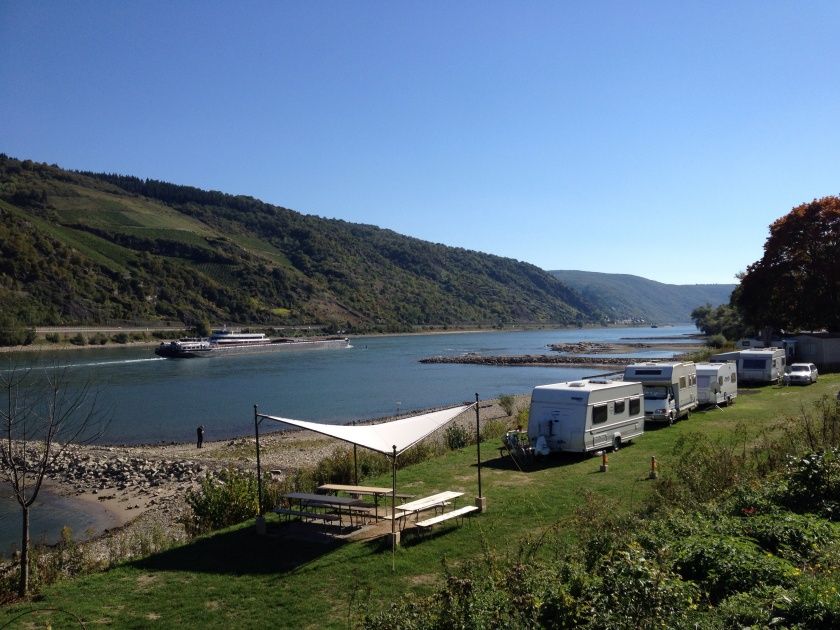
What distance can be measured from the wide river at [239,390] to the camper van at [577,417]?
40.5 ft

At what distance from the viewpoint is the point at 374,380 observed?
6047 centimetres

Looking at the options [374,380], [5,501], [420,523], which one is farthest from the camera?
[374,380]

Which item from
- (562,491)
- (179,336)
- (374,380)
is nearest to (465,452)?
(562,491)

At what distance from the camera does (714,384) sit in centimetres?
2438

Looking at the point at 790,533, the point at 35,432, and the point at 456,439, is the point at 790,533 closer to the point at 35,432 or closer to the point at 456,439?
the point at 456,439

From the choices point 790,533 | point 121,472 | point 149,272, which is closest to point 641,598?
point 790,533

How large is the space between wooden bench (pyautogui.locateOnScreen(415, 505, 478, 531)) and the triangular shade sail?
126 centimetres

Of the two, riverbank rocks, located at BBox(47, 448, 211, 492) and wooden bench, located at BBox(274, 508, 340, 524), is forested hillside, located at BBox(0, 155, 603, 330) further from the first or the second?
wooden bench, located at BBox(274, 508, 340, 524)

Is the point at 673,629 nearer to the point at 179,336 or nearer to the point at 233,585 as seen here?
the point at 233,585

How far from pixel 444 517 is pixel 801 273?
4273 centimetres

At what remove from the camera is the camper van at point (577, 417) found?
54.5 ft

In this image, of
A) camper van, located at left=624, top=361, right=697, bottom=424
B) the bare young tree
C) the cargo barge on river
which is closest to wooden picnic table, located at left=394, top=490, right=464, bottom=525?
the bare young tree

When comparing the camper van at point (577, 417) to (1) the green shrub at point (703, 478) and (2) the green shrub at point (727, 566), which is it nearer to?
(1) the green shrub at point (703, 478)

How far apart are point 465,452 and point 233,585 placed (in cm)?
1052
